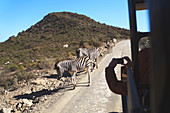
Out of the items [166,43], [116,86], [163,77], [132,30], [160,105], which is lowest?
[116,86]

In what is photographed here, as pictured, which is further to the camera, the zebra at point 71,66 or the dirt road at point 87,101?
the zebra at point 71,66

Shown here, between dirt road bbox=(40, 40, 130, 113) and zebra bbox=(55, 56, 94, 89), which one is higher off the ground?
zebra bbox=(55, 56, 94, 89)

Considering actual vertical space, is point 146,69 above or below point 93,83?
above

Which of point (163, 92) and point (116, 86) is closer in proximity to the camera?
point (163, 92)

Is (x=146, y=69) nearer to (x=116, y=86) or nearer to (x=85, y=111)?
(x=116, y=86)

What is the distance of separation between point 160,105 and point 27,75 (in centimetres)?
1163

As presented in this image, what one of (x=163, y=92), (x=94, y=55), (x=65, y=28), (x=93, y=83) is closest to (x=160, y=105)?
(x=163, y=92)

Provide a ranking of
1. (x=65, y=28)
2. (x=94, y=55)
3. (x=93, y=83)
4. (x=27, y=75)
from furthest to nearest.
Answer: (x=65, y=28) → (x=94, y=55) → (x=27, y=75) → (x=93, y=83)

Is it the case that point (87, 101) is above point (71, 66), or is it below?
below

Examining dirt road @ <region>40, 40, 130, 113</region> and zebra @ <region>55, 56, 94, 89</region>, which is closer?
dirt road @ <region>40, 40, 130, 113</region>

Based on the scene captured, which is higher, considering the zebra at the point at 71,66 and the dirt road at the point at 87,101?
the zebra at the point at 71,66

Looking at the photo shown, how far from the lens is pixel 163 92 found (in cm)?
54

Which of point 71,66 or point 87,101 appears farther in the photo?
point 71,66

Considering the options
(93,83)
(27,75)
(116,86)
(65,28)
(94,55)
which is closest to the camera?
(116,86)
